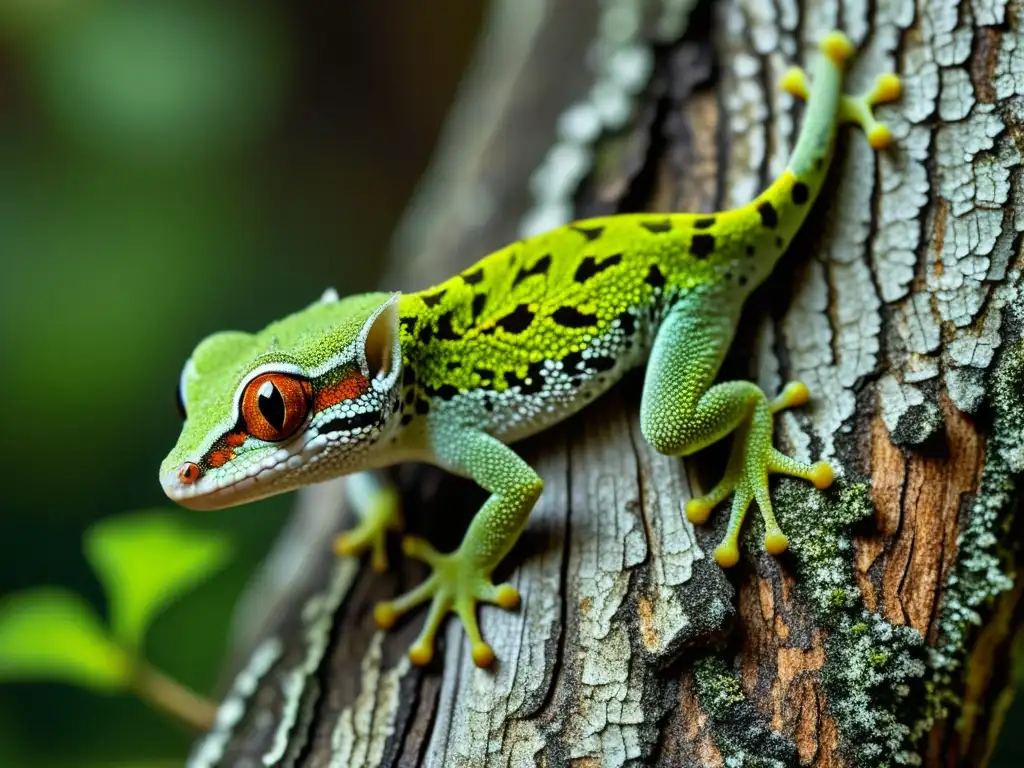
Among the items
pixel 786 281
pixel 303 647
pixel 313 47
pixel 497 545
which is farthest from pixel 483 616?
pixel 313 47

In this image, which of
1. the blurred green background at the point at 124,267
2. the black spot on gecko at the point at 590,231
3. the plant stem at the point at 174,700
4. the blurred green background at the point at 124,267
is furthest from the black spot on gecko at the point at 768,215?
the blurred green background at the point at 124,267

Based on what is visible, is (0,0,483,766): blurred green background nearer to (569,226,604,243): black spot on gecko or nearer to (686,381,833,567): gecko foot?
(569,226,604,243): black spot on gecko

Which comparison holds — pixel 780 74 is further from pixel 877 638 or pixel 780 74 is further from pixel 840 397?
pixel 877 638

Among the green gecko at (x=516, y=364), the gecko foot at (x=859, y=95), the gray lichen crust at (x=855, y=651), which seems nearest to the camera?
the gray lichen crust at (x=855, y=651)

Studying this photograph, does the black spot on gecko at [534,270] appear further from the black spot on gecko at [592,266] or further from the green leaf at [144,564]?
the green leaf at [144,564]

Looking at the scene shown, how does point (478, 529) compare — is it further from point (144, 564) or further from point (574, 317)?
point (144, 564)

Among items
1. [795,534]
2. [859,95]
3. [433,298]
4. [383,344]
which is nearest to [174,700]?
[383,344]
